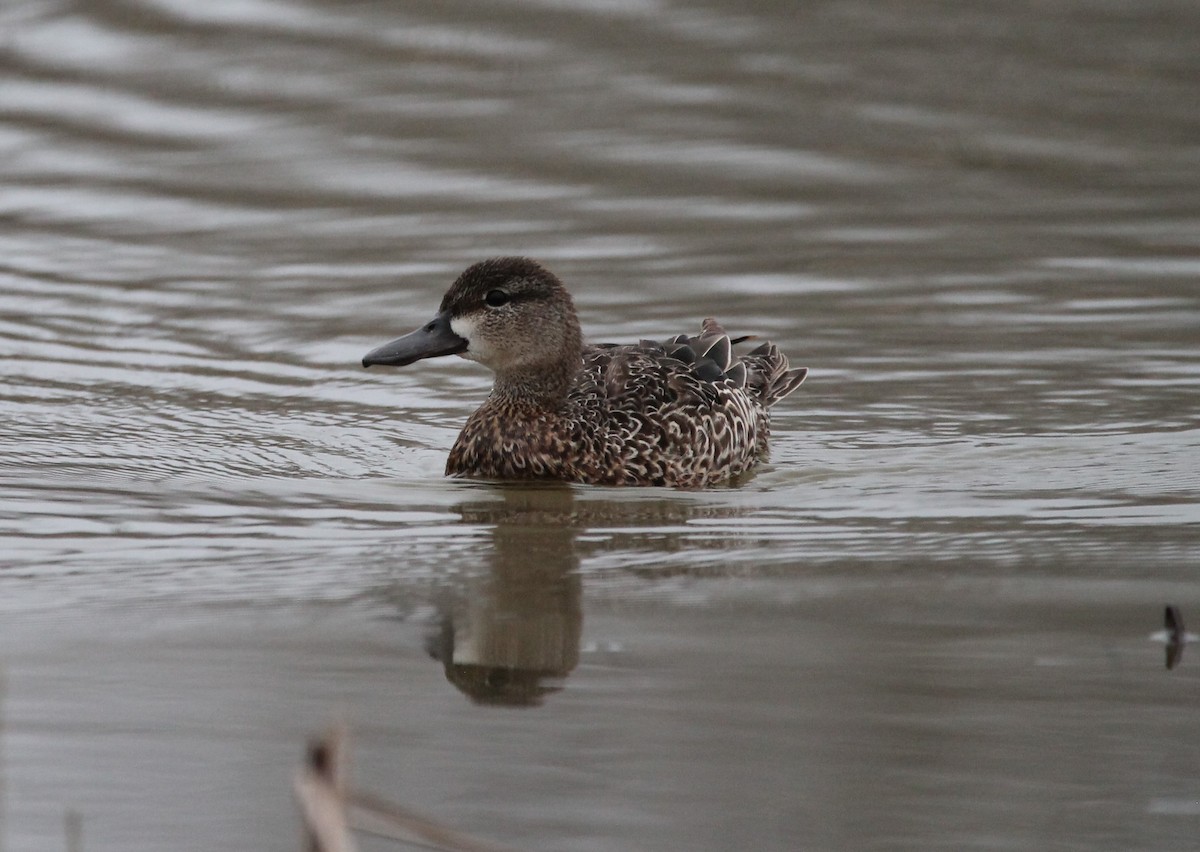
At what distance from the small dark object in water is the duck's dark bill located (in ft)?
11.5

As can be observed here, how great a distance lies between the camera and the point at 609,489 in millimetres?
8250

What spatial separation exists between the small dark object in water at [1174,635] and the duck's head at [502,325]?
352cm

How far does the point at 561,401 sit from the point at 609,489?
549 millimetres

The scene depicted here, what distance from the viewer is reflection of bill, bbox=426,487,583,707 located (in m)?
5.22

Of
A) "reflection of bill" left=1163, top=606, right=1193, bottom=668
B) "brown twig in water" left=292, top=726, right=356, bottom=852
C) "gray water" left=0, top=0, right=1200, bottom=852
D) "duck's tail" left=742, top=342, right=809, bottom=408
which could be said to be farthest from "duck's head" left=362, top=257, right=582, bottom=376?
"brown twig in water" left=292, top=726, right=356, bottom=852

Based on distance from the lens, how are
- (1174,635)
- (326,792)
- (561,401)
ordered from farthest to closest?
1. (561,401)
2. (1174,635)
3. (326,792)

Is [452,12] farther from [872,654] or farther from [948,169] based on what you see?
[872,654]

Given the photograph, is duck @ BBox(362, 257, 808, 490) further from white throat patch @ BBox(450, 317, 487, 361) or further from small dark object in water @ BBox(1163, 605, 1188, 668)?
small dark object in water @ BBox(1163, 605, 1188, 668)

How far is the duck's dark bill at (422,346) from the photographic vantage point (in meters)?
8.21

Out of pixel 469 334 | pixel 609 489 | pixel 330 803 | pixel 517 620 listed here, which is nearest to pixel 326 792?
pixel 330 803

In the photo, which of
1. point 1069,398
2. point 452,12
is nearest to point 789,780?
point 1069,398

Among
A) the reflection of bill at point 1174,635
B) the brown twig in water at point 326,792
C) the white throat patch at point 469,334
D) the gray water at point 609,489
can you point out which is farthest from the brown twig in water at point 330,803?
the white throat patch at point 469,334

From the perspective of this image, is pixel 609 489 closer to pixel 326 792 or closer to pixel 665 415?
pixel 665 415

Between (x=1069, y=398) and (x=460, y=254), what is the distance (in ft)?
13.1
